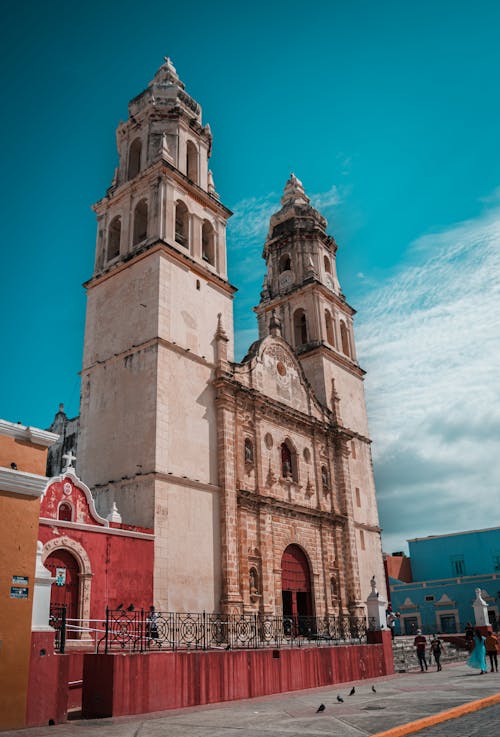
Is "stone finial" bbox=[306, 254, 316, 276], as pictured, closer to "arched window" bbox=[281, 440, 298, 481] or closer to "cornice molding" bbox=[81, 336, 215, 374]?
"arched window" bbox=[281, 440, 298, 481]

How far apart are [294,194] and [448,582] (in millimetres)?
27915

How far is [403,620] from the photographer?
4425cm

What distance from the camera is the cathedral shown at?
20.3 m

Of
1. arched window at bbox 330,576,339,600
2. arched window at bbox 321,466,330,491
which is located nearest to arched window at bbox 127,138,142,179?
arched window at bbox 321,466,330,491

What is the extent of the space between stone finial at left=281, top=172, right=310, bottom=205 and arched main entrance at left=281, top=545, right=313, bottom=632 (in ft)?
68.6

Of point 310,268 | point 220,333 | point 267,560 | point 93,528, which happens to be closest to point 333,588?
point 267,560

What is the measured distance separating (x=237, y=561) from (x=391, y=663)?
574cm

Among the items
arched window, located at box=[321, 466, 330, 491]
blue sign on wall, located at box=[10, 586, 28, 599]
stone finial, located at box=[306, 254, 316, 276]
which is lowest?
blue sign on wall, located at box=[10, 586, 28, 599]

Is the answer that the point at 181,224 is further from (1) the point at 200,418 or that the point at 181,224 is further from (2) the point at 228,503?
(2) the point at 228,503

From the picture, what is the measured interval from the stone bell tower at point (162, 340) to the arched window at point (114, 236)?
0.05m

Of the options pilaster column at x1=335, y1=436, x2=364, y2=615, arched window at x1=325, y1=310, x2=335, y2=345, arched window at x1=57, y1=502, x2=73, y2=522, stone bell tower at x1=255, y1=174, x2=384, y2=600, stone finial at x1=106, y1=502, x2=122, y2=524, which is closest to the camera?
arched window at x1=57, y1=502, x2=73, y2=522

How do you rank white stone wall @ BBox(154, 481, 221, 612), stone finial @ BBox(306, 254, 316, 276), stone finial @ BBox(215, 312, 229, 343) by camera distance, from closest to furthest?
white stone wall @ BBox(154, 481, 221, 612) < stone finial @ BBox(215, 312, 229, 343) < stone finial @ BBox(306, 254, 316, 276)

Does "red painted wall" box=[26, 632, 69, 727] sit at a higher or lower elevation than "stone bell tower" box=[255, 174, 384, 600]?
lower

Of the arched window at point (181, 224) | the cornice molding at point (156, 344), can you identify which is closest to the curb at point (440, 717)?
the cornice molding at point (156, 344)
